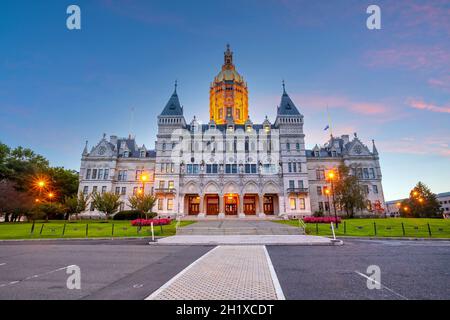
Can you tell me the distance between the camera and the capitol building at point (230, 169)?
46094 mm

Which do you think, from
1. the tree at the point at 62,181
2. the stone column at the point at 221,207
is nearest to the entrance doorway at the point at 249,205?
the stone column at the point at 221,207

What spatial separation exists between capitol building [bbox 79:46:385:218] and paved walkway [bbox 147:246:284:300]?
36.6 m

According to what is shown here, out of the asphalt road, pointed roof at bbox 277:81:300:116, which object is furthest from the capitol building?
the asphalt road

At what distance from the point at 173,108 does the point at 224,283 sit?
48886 mm

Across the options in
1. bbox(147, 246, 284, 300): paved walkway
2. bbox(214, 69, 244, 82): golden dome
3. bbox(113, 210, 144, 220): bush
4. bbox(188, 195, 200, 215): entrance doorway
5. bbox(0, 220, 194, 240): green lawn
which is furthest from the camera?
bbox(214, 69, 244, 82): golden dome

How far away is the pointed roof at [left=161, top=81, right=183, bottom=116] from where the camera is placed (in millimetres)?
50375

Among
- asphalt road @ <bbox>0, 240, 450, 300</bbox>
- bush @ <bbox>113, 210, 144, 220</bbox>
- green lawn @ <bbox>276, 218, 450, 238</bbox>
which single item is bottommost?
green lawn @ <bbox>276, 218, 450, 238</bbox>

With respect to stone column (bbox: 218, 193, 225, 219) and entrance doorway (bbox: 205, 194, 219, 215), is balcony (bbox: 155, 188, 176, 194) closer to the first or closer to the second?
entrance doorway (bbox: 205, 194, 219, 215)

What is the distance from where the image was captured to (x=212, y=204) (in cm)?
4991

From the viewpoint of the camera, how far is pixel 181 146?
4853 cm

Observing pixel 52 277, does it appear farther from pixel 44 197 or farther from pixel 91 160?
pixel 44 197

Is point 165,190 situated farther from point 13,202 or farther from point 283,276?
point 283,276

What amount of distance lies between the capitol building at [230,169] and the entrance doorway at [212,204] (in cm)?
22
